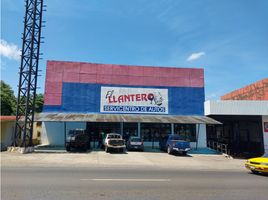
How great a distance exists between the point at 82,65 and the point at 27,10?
9511 mm

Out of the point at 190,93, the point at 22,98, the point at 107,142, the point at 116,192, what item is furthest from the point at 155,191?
the point at 190,93

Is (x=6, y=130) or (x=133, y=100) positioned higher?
(x=133, y=100)

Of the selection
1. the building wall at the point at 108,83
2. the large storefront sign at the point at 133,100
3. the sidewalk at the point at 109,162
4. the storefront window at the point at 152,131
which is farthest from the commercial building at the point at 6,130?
the storefront window at the point at 152,131

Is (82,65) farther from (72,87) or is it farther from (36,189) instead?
(36,189)

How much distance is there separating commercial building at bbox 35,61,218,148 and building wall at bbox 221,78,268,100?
10546 mm

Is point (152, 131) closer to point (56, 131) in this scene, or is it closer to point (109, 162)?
point (56, 131)

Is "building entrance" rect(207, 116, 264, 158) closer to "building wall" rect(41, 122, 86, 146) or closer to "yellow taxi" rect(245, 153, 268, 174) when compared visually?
"building wall" rect(41, 122, 86, 146)

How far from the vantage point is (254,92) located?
3894 cm

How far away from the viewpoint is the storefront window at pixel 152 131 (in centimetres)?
3155

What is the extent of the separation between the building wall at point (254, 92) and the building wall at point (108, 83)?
1036 cm

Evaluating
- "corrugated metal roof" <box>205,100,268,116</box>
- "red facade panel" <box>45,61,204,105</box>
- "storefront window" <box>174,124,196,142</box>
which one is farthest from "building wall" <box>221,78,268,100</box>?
"storefront window" <box>174,124,196,142</box>

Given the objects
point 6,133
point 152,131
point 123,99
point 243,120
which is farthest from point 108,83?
point 243,120

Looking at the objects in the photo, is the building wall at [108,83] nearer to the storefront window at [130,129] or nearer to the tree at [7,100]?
the storefront window at [130,129]

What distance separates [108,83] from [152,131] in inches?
344
